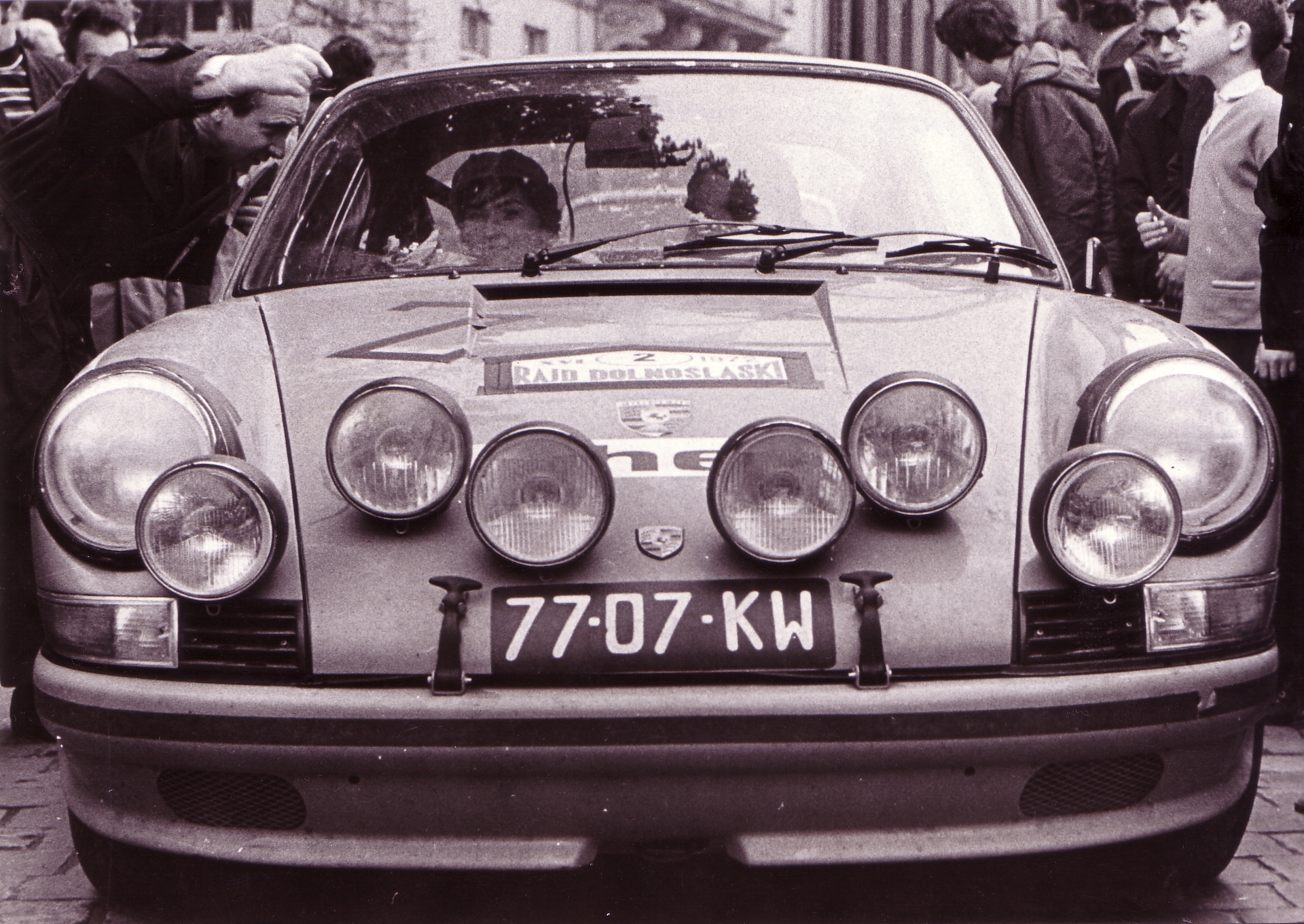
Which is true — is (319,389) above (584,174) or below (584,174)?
below

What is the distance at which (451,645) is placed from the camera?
7.90 ft

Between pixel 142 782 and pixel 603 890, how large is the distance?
825mm

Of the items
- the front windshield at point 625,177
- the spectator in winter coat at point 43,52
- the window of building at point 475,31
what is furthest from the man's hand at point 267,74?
the window of building at point 475,31

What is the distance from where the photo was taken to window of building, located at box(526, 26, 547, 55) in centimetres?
1688

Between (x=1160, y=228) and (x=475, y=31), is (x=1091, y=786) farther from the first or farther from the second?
(x=475, y=31)

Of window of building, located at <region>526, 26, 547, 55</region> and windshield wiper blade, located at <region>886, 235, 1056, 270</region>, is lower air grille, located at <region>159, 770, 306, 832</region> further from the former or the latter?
window of building, located at <region>526, 26, 547, 55</region>

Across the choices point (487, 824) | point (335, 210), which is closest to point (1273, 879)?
point (487, 824)

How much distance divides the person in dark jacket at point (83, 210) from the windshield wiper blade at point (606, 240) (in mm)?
882

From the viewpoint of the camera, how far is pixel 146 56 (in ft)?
13.0

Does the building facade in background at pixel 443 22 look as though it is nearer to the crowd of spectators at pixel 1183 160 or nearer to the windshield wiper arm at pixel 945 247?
the crowd of spectators at pixel 1183 160

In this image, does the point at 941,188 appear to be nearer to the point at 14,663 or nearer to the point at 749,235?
the point at 749,235

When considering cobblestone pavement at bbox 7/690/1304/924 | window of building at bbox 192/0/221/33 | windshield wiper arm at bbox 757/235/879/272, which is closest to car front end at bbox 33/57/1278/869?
cobblestone pavement at bbox 7/690/1304/924

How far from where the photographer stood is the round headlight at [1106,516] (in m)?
2.49

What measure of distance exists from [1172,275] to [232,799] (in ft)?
12.3
